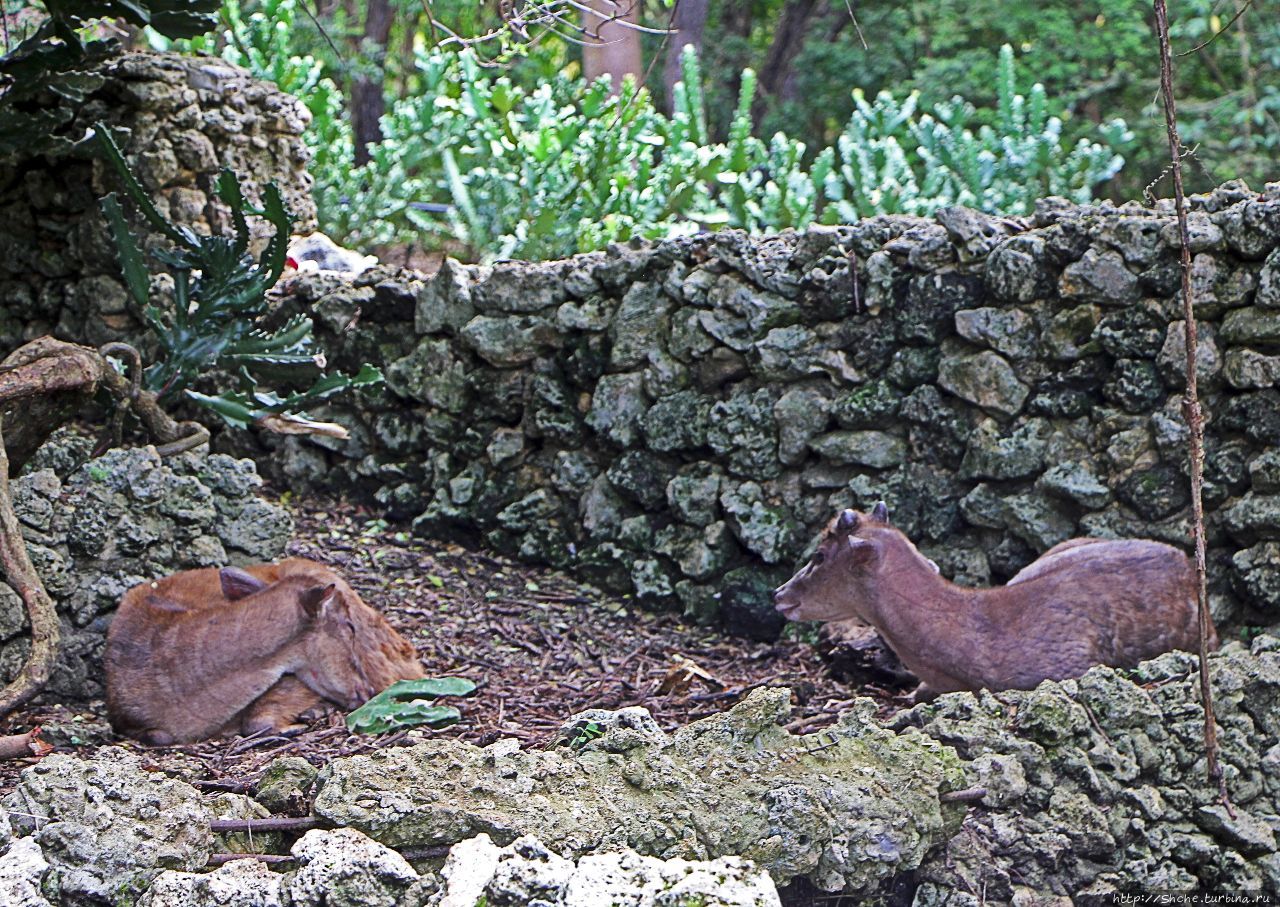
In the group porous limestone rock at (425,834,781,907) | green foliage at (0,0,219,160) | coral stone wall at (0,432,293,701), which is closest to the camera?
porous limestone rock at (425,834,781,907)

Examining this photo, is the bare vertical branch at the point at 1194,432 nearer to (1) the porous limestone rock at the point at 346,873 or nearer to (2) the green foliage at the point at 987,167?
(1) the porous limestone rock at the point at 346,873

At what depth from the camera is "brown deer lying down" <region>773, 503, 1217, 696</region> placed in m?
5.18

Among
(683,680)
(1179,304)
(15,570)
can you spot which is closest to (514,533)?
(683,680)

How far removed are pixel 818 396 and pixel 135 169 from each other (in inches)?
154

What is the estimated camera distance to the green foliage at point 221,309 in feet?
20.2

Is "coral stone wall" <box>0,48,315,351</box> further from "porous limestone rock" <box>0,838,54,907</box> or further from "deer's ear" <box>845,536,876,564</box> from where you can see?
"porous limestone rock" <box>0,838,54,907</box>

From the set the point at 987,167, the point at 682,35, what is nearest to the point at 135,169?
the point at 987,167

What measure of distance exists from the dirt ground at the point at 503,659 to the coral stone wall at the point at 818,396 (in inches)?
8.0

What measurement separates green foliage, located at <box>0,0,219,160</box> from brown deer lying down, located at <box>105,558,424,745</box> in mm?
2668

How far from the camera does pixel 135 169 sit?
24.6ft

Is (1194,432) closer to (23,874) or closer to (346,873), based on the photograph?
(346,873)

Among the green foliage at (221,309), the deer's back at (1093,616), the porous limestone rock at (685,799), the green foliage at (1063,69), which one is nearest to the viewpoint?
the porous limestone rock at (685,799)

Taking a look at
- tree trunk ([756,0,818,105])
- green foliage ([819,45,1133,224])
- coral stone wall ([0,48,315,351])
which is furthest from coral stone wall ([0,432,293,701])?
tree trunk ([756,0,818,105])

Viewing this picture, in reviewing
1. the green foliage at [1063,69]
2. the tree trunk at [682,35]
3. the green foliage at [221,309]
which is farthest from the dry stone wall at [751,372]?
the green foliage at [1063,69]
